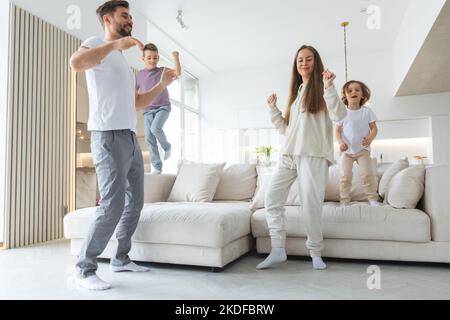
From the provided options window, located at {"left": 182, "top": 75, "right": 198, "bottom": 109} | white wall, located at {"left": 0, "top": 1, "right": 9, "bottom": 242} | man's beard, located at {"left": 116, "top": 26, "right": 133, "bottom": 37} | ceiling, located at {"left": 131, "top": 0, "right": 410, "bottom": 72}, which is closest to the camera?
man's beard, located at {"left": 116, "top": 26, "right": 133, "bottom": 37}

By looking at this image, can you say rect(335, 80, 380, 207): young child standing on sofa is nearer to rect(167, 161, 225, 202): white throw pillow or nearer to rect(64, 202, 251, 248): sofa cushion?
rect(64, 202, 251, 248): sofa cushion

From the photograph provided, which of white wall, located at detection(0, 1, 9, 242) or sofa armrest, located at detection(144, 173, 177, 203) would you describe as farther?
white wall, located at detection(0, 1, 9, 242)

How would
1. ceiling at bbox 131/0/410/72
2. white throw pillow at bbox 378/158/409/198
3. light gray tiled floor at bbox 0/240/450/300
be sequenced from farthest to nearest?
ceiling at bbox 131/0/410/72
white throw pillow at bbox 378/158/409/198
light gray tiled floor at bbox 0/240/450/300

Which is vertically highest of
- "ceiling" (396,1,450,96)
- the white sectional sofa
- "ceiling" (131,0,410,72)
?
"ceiling" (131,0,410,72)

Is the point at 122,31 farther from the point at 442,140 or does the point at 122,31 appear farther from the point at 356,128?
the point at 442,140

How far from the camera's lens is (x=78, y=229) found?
8.08ft

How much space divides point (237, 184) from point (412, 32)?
3.38 metres

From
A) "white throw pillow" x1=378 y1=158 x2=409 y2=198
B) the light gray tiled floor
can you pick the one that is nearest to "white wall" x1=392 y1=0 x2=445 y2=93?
"white throw pillow" x1=378 y1=158 x2=409 y2=198

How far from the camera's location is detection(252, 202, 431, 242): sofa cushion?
2225mm

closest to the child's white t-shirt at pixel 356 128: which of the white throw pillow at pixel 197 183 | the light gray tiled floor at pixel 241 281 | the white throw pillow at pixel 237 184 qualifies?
the light gray tiled floor at pixel 241 281

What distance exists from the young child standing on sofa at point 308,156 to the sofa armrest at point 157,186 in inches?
48.0

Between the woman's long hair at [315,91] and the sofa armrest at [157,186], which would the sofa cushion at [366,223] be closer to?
the woman's long hair at [315,91]
